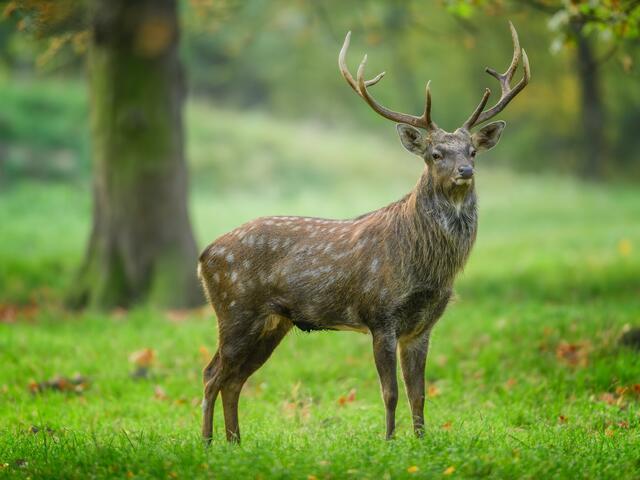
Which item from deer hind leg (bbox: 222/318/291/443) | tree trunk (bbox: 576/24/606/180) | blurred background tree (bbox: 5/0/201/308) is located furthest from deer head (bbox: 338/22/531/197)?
tree trunk (bbox: 576/24/606/180)

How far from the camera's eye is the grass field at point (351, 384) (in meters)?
5.51

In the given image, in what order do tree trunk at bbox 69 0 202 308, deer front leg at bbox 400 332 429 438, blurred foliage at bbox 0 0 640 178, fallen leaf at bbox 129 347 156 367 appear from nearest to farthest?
deer front leg at bbox 400 332 429 438
fallen leaf at bbox 129 347 156 367
tree trunk at bbox 69 0 202 308
blurred foliage at bbox 0 0 640 178

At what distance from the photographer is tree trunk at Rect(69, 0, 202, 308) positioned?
1227 cm

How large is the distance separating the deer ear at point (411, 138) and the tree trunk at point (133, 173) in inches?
244

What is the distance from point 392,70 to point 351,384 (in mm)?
30280

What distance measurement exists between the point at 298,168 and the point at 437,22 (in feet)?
21.2

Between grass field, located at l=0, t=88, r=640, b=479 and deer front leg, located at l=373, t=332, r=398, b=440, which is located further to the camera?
deer front leg, located at l=373, t=332, r=398, b=440

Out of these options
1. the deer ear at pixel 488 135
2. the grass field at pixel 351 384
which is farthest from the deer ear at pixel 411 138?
the grass field at pixel 351 384

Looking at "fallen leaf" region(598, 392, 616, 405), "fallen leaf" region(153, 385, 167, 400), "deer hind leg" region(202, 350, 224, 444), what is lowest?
"fallen leaf" region(153, 385, 167, 400)

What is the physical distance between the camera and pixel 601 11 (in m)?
8.31

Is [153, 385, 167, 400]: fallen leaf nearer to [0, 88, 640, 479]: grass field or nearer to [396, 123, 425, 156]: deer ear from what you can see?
[0, 88, 640, 479]: grass field

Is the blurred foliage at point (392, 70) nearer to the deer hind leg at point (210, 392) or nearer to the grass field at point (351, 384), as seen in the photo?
the grass field at point (351, 384)

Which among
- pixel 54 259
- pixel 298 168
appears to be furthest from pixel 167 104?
pixel 298 168

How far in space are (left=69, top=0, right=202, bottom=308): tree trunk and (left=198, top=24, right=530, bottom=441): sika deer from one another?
5475 mm
